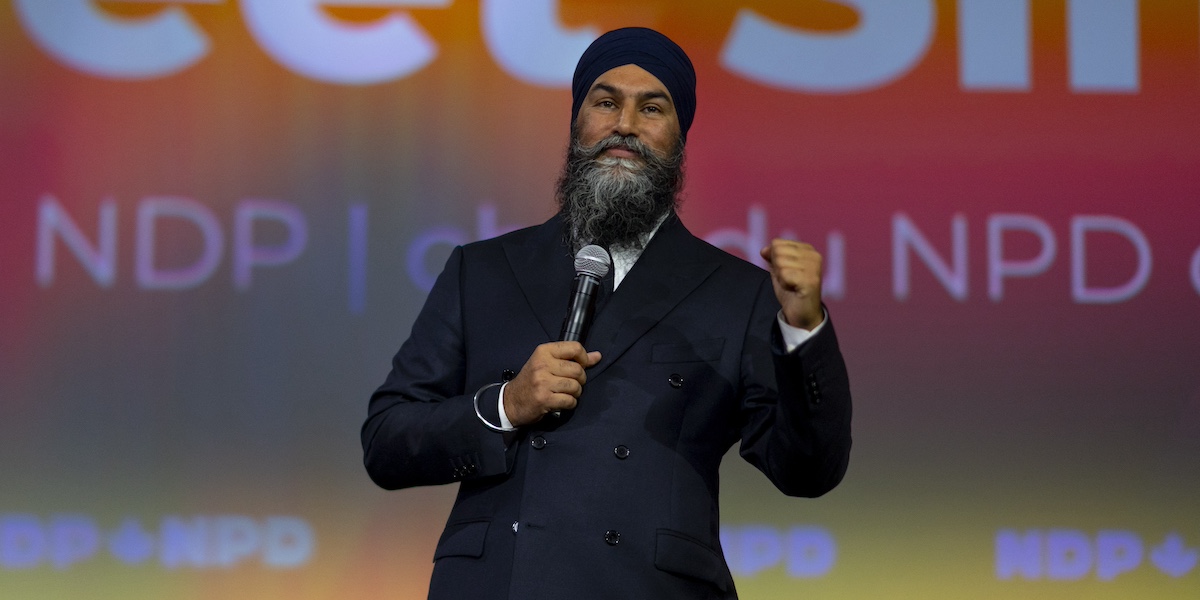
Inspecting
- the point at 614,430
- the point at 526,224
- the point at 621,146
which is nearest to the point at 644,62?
the point at 621,146

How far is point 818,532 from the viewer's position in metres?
3.53

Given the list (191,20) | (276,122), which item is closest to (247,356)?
(276,122)

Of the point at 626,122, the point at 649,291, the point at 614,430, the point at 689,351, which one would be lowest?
the point at 614,430

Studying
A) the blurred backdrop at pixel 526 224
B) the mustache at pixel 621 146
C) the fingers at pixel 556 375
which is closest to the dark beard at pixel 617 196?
→ the mustache at pixel 621 146

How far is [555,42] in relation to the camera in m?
3.63

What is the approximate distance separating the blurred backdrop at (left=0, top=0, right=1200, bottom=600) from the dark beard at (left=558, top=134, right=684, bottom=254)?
1254 mm

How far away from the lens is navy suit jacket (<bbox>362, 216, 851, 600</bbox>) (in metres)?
1.92

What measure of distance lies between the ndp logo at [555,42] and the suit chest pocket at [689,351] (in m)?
1.69

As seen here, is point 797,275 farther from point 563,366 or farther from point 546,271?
point 546,271

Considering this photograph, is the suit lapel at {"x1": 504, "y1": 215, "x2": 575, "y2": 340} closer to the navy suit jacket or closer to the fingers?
the navy suit jacket

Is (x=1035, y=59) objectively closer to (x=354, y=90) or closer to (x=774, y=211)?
(x=774, y=211)

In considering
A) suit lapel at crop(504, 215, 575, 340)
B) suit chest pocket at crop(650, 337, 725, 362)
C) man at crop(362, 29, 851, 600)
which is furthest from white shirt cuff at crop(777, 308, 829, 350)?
suit lapel at crop(504, 215, 575, 340)

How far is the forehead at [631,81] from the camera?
7.68ft

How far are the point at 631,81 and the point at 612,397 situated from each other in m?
0.63
